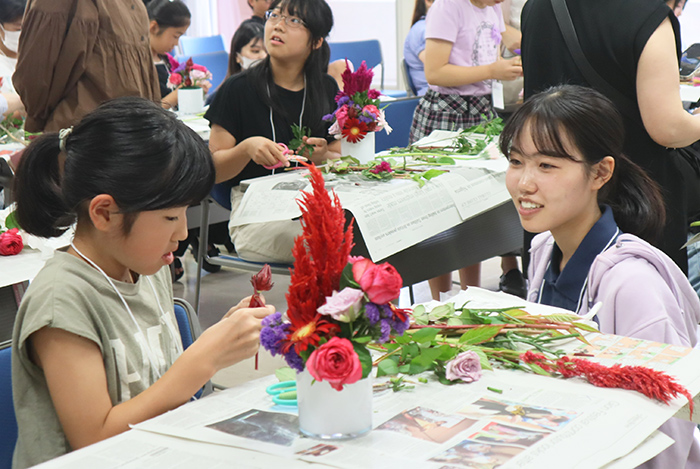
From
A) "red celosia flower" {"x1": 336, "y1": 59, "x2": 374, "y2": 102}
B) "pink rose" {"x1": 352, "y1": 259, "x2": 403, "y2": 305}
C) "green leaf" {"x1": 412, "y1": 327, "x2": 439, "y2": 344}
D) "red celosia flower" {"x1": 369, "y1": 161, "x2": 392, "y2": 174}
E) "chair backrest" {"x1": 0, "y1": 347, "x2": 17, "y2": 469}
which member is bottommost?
Result: "chair backrest" {"x1": 0, "y1": 347, "x2": 17, "y2": 469}

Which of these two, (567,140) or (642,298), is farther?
(567,140)

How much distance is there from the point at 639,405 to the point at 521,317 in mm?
315

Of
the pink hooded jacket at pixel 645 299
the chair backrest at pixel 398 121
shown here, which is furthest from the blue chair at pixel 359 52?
the pink hooded jacket at pixel 645 299

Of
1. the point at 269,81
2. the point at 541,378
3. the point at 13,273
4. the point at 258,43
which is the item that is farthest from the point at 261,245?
the point at 258,43

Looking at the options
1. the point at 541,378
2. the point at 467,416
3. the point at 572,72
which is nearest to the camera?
Answer: the point at 467,416

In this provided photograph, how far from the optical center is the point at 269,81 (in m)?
2.98

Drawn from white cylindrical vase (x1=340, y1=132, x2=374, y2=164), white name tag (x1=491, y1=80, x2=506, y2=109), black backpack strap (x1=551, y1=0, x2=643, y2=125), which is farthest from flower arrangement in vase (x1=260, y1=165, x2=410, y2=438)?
white name tag (x1=491, y1=80, x2=506, y2=109)

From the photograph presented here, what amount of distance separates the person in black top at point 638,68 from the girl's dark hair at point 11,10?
9.13 feet

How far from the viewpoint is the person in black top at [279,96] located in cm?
288

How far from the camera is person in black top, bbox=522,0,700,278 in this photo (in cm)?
197

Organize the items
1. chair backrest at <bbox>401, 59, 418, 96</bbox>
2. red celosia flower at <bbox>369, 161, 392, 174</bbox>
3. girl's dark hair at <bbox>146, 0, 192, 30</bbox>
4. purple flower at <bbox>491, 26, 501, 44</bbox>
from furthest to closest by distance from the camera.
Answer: chair backrest at <bbox>401, 59, 418, 96</bbox>, girl's dark hair at <bbox>146, 0, 192, 30</bbox>, purple flower at <bbox>491, 26, 501, 44</bbox>, red celosia flower at <bbox>369, 161, 392, 174</bbox>

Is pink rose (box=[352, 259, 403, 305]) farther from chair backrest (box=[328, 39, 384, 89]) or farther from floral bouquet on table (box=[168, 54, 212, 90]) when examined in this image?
chair backrest (box=[328, 39, 384, 89])

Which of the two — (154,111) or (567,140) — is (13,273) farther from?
(567,140)

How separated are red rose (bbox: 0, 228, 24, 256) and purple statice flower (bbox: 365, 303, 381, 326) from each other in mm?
1381
